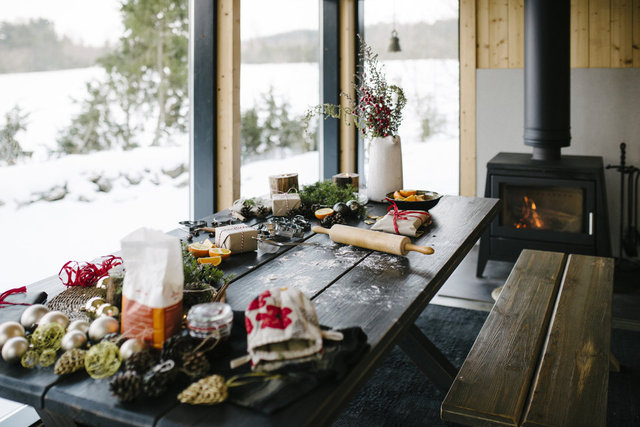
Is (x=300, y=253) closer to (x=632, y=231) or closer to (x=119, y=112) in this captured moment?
(x=119, y=112)

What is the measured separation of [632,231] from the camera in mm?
4766

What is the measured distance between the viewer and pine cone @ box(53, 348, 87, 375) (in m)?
1.37

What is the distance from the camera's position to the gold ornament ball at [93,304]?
1676mm

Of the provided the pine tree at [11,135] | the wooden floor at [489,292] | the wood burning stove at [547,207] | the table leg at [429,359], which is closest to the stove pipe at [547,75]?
the wood burning stove at [547,207]

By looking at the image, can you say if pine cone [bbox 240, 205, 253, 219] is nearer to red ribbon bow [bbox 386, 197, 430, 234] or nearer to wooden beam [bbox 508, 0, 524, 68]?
red ribbon bow [bbox 386, 197, 430, 234]

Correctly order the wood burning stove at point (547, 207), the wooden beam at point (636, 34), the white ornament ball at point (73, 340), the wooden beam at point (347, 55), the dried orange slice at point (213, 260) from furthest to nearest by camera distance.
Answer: the wooden beam at point (347, 55), the wooden beam at point (636, 34), the wood burning stove at point (547, 207), the dried orange slice at point (213, 260), the white ornament ball at point (73, 340)

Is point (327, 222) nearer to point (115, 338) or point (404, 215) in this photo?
point (404, 215)

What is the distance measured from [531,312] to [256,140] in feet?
8.64

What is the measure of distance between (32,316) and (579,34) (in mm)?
4572

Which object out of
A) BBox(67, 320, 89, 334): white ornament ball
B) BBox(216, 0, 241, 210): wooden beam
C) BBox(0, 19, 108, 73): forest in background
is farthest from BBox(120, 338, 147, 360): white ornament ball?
BBox(216, 0, 241, 210): wooden beam

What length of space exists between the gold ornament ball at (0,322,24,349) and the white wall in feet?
14.3

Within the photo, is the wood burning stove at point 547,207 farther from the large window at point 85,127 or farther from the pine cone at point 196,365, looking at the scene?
the pine cone at point 196,365

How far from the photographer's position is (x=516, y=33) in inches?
199

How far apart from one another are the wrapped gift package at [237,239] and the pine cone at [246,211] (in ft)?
1.53
